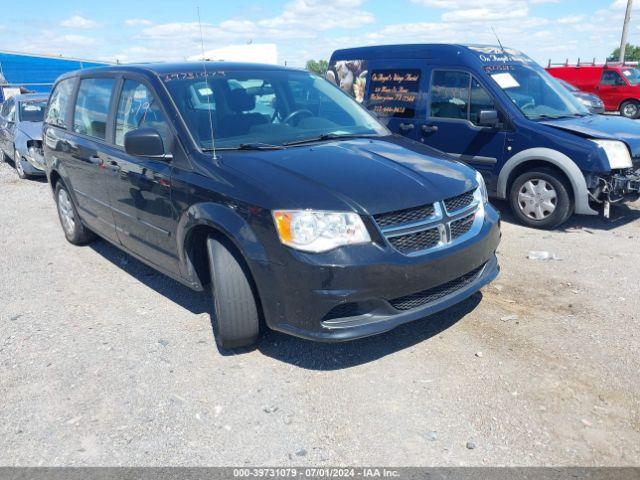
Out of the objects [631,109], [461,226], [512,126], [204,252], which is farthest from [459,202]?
[631,109]

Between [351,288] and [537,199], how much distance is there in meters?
4.01

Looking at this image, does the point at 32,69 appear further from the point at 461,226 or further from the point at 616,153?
the point at 461,226

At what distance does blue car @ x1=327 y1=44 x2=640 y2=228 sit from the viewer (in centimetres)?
578

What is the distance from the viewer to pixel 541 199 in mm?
6105


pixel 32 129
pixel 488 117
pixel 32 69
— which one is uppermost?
pixel 32 69

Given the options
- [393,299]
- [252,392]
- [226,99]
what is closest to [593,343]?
[393,299]

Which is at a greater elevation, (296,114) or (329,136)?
(296,114)

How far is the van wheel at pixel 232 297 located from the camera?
3.28 metres

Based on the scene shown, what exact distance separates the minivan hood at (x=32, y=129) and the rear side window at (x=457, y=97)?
711 centimetres

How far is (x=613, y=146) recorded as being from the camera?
5.73 meters

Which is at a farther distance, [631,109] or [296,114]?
[631,109]

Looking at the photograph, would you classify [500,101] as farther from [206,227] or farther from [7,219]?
[7,219]

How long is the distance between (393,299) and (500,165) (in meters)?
3.86

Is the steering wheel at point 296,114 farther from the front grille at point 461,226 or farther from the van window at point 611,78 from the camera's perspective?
the van window at point 611,78
